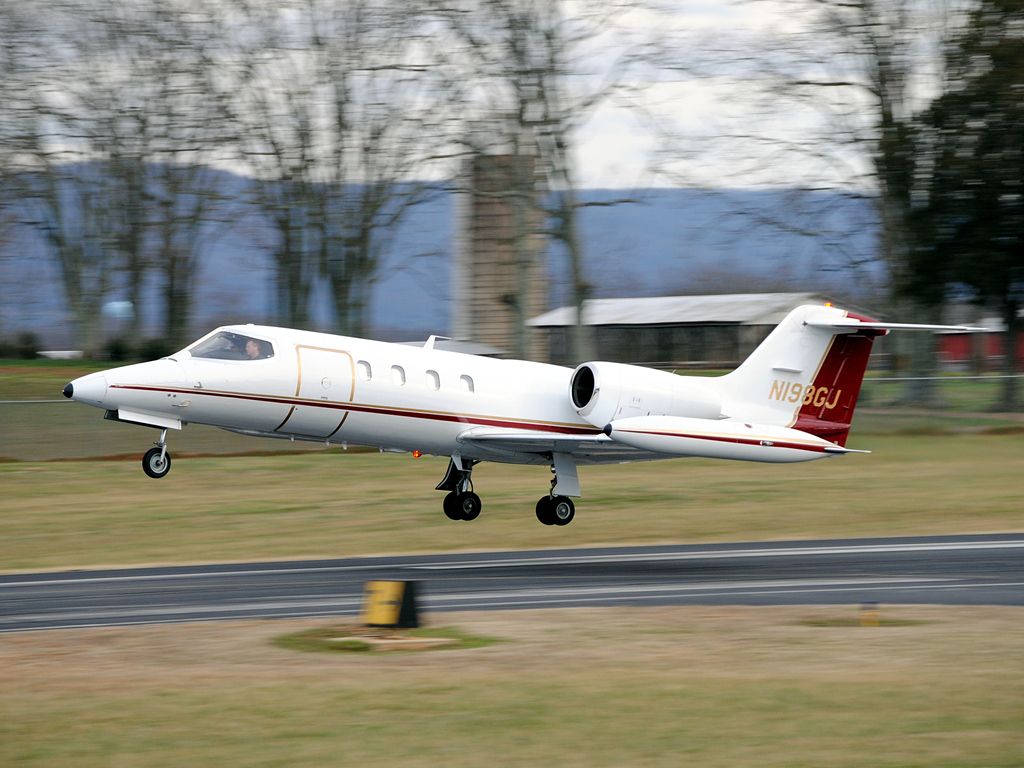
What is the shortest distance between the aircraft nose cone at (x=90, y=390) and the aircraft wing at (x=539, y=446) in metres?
5.94

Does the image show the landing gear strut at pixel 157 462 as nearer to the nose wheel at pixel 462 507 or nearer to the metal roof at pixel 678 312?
the nose wheel at pixel 462 507

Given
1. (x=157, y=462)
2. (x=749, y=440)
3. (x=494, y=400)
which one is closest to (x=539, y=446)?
(x=494, y=400)

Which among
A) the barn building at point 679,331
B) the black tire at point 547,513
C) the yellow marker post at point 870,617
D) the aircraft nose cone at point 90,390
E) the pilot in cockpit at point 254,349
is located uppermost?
the barn building at point 679,331

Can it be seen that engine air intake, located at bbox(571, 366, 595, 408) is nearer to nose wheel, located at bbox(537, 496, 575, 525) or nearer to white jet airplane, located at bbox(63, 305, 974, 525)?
white jet airplane, located at bbox(63, 305, 974, 525)

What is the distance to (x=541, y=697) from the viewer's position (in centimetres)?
1112

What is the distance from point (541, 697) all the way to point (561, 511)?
1308 cm

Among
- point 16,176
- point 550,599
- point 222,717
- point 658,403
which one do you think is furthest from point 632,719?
point 16,176

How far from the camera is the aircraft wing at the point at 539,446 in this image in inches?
882

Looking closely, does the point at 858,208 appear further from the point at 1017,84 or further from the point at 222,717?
the point at 222,717

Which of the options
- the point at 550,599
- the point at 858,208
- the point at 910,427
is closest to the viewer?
the point at 550,599

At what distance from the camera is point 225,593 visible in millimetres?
17766

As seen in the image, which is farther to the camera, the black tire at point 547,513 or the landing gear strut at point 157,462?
the black tire at point 547,513

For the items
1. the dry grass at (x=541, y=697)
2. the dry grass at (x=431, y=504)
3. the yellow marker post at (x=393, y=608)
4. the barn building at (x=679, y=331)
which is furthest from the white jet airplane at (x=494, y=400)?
the barn building at (x=679, y=331)

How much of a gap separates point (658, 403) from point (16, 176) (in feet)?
117
